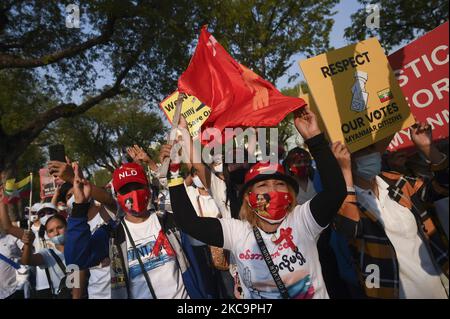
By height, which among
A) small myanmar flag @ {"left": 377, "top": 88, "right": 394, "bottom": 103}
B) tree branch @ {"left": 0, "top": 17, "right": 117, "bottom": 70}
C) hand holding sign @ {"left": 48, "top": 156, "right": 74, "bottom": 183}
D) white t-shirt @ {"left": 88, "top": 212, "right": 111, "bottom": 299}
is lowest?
white t-shirt @ {"left": 88, "top": 212, "right": 111, "bottom": 299}

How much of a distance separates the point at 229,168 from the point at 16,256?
255cm

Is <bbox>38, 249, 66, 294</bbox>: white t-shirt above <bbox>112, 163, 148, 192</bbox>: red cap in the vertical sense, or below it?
below

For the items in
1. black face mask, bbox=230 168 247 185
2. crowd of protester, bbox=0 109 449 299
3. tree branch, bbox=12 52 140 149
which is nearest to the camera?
crowd of protester, bbox=0 109 449 299

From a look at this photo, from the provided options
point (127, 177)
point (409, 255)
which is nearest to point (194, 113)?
point (127, 177)

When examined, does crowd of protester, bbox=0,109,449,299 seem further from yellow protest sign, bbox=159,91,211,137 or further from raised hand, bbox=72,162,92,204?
yellow protest sign, bbox=159,91,211,137

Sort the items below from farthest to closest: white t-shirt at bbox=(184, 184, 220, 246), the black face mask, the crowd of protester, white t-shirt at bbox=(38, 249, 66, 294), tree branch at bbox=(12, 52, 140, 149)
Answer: tree branch at bbox=(12, 52, 140, 149) → white t-shirt at bbox=(184, 184, 220, 246) → white t-shirt at bbox=(38, 249, 66, 294) → the black face mask → the crowd of protester

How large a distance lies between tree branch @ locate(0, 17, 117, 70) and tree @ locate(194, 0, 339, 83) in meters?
4.21

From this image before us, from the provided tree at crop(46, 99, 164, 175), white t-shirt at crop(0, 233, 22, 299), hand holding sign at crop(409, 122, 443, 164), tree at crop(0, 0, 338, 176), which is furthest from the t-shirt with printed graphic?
tree at crop(46, 99, 164, 175)

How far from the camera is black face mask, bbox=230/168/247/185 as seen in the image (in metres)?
3.63

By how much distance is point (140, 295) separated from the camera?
292 cm

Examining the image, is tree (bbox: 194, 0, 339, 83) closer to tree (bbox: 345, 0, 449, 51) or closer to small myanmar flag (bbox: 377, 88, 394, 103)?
tree (bbox: 345, 0, 449, 51)

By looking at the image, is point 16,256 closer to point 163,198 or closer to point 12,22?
point 163,198

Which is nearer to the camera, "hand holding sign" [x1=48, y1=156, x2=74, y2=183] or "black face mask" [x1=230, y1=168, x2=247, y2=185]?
"hand holding sign" [x1=48, y1=156, x2=74, y2=183]
